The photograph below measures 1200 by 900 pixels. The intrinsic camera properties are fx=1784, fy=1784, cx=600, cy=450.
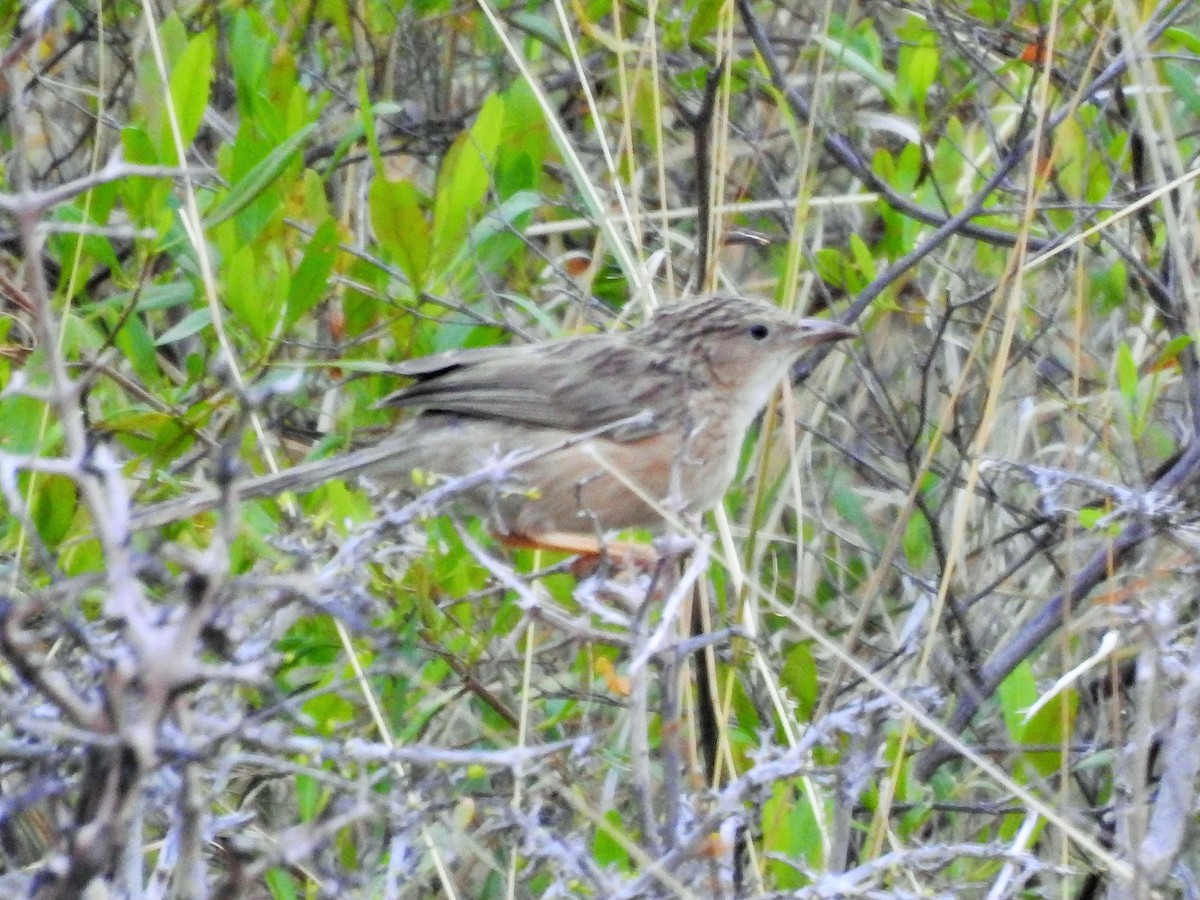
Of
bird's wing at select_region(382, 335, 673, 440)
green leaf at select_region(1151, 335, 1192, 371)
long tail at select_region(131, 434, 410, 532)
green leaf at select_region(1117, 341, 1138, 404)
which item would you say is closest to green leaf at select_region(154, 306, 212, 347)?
long tail at select_region(131, 434, 410, 532)

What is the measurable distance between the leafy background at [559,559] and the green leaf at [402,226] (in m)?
0.01

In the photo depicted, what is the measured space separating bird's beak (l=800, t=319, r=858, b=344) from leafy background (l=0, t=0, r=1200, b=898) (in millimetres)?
99

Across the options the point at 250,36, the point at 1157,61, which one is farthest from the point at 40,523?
the point at 1157,61

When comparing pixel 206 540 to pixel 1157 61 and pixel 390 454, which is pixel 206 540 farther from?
pixel 1157 61

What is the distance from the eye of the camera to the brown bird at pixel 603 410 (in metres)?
5.23

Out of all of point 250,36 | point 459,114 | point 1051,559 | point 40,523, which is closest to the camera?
point 40,523

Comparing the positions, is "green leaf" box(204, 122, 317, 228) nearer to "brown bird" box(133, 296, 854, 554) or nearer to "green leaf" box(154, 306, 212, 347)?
"green leaf" box(154, 306, 212, 347)

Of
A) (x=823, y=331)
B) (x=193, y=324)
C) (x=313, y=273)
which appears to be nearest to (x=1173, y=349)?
(x=823, y=331)

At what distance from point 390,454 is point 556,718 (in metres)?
1.03

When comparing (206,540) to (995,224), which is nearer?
(206,540)

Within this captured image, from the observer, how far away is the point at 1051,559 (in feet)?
17.9

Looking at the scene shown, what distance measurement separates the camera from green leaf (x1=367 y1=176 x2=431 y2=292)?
15.0 ft

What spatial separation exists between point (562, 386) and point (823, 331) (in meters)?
0.84

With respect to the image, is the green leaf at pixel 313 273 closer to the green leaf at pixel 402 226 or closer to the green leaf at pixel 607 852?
the green leaf at pixel 402 226
